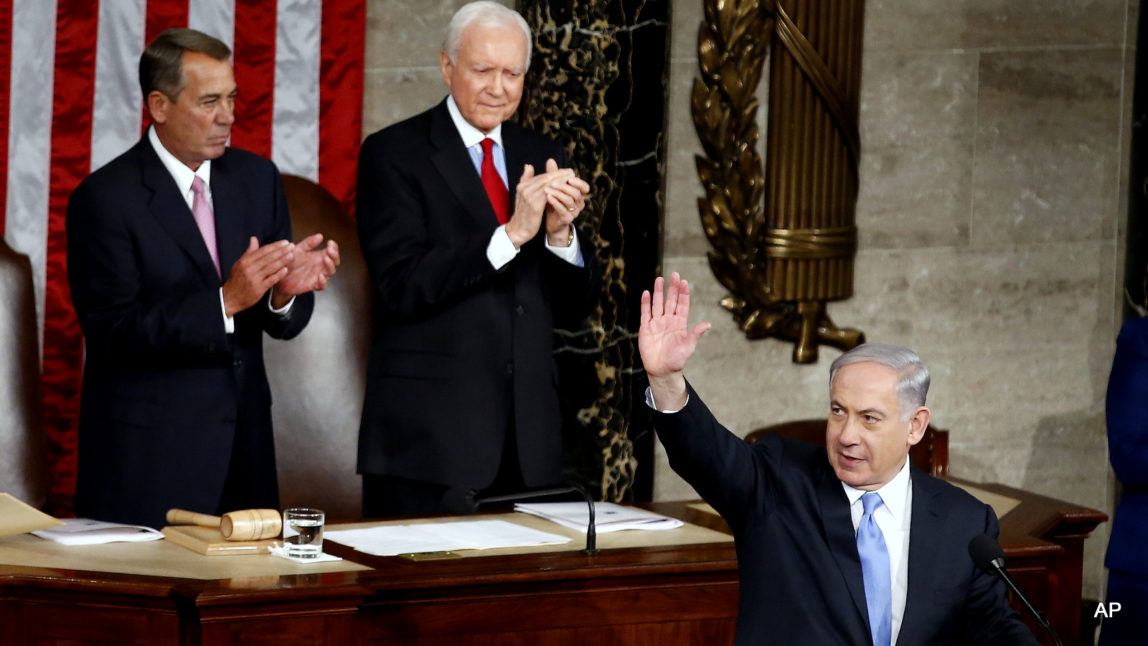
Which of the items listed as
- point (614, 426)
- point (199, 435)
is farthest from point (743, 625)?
point (614, 426)

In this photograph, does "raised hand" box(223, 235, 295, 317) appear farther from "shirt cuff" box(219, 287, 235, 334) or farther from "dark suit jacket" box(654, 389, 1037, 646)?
"dark suit jacket" box(654, 389, 1037, 646)

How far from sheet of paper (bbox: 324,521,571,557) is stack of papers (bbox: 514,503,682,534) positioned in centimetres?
11

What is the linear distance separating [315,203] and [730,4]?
1.60 m

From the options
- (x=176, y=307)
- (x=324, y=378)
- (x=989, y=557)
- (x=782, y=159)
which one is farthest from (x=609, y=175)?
(x=989, y=557)

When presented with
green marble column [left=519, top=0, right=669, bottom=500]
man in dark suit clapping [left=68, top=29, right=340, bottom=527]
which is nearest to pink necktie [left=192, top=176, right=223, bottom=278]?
man in dark suit clapping [left=68, top=29, right=340, bottom=527]

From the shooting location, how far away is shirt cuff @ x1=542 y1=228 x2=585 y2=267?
13.2 feet

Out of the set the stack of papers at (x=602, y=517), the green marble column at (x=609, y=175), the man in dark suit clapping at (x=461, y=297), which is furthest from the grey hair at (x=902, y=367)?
the green marble column at (x=609, y=175)

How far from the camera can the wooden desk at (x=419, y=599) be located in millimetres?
2941

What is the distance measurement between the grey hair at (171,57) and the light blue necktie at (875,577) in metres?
2.11

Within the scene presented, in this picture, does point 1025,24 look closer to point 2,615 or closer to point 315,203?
point 315,203

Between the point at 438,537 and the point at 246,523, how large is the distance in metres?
0.47

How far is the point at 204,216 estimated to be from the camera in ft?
13.4

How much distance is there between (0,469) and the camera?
4613 millimetres

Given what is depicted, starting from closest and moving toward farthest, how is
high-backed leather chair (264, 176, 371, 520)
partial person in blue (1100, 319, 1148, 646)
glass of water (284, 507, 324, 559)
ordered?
1. glass of water (284, 507, 324, 559)
2. partial person in blue (1100, 319, 1148, 646)
3. high-backed leather chair (264, 176, 371, 520)
